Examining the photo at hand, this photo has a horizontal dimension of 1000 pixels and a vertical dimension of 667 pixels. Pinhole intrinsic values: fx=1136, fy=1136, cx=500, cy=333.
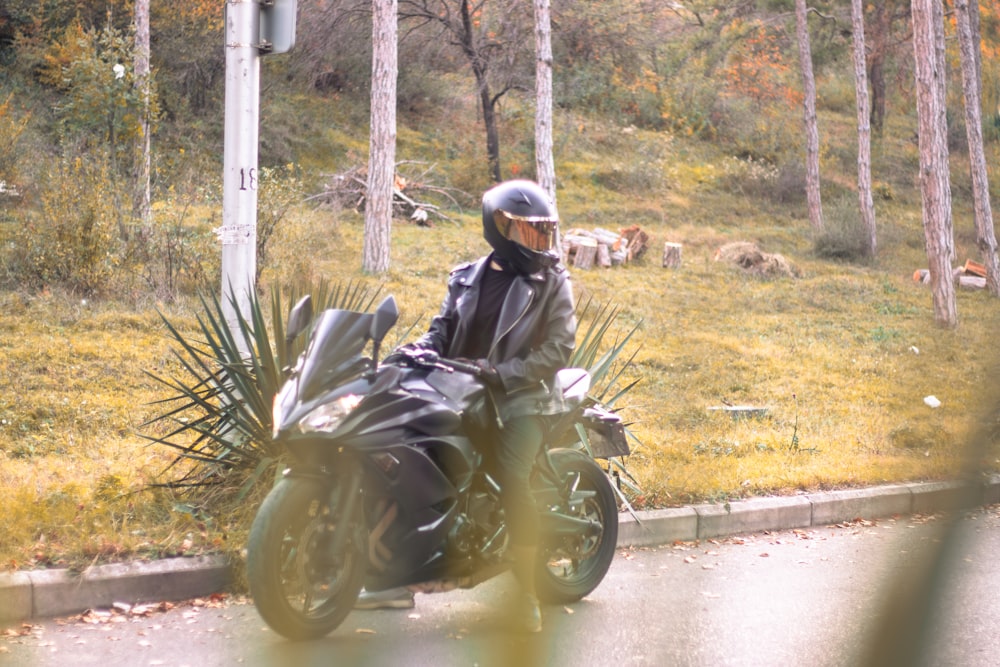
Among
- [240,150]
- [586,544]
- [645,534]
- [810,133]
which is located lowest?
[645,534]

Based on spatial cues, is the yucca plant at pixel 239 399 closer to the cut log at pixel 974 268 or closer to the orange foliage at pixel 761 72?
the cut log at pixel 974 268

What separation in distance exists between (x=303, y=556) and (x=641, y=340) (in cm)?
857

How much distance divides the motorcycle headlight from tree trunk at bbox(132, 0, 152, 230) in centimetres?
1068

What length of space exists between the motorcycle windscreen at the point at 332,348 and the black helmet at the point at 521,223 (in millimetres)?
→ 669

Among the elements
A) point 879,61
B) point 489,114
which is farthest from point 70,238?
point 879,61

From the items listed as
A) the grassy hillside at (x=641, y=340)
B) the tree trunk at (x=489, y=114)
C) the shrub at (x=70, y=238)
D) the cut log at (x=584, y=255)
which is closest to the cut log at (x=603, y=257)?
the cut log at (x=584, y=255)

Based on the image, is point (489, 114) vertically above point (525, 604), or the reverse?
point (489, 114)

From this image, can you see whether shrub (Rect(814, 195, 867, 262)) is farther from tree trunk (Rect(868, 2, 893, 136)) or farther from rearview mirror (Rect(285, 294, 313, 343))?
rearview mirror (Rect(285, 294, 313, 343))

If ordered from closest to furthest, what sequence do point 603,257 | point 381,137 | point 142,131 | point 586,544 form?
point 586,544
point 142,131
point 381,137
point 603,257

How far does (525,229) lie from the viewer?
4805 mm

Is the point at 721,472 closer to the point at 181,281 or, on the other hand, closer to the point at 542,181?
the point at 181,281

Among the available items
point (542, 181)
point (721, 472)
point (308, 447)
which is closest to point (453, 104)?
point (542, 181)

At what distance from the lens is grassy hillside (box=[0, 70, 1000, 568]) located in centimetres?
149

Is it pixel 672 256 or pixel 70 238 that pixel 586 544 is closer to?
pixel 70 238
